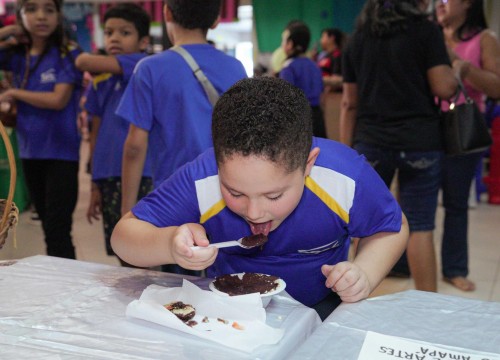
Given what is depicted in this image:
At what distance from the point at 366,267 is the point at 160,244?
1.35ft

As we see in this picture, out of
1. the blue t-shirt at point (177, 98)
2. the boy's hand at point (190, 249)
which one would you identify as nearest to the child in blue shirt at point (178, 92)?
the blue t-shirt at point (177, 98)

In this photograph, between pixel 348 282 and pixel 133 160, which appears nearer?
pixel 348 282

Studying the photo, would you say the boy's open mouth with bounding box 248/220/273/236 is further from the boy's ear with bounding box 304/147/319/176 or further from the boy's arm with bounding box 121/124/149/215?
the boy's arm with bounding box 121/124/149/215

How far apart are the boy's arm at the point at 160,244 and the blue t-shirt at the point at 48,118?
135 cm

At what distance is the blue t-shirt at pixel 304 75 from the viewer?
13.8 ft

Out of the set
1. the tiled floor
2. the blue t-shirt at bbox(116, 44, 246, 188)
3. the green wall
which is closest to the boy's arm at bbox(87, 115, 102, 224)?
the tiled floor

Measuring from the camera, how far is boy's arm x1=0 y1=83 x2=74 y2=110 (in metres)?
2.36

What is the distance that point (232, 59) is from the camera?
5.98 feet

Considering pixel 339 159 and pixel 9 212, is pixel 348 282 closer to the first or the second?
pixel 339 159

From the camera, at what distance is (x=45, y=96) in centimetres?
238

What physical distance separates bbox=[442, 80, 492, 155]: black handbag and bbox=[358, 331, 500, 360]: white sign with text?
4.81 ft

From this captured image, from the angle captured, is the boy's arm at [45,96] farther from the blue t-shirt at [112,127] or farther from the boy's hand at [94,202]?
the boy's hand at [94,202]

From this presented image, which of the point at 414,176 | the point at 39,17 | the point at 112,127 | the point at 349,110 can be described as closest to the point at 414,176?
the point at 414,176

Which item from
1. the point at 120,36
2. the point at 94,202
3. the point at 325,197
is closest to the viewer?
the point at 325,197
